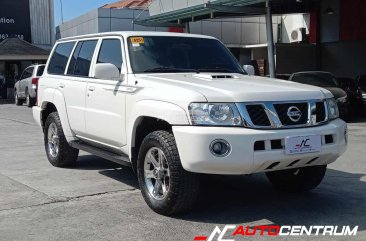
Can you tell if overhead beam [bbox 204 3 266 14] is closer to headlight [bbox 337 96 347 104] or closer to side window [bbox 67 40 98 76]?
headlight [bbox 337 96 347 104]

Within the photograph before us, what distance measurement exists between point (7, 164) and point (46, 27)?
29.3m

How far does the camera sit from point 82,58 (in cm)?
704

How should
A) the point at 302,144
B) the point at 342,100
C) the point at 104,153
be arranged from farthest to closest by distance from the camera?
the point at 342,100 < the point at 104,153 < the point at 302,144

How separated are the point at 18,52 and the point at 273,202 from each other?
26007mm

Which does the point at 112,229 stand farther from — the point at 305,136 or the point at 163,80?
the point at 305,136

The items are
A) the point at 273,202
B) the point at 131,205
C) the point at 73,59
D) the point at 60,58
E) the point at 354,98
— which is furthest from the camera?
the point at 354,98

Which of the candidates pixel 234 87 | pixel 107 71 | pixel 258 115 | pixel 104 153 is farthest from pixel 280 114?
pixel 104 153

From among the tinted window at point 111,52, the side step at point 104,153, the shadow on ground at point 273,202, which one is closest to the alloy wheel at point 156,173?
the shadow on ground at point 273,202

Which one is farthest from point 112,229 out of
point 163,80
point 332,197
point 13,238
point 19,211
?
point 332,197

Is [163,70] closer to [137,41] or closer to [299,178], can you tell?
[137,41]

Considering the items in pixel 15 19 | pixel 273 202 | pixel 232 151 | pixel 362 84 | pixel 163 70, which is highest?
pixel 15 19

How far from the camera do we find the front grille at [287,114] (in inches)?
191
